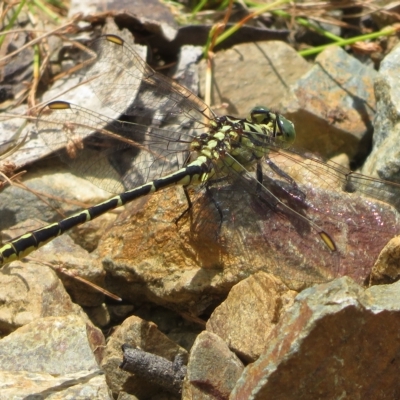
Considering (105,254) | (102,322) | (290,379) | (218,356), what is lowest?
(102,322)

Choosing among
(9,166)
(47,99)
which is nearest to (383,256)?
(9,166)

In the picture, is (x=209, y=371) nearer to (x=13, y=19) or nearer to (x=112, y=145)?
(x=112, y=145)

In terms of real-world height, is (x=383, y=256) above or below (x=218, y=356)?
above

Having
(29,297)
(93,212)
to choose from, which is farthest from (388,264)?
(29,297)

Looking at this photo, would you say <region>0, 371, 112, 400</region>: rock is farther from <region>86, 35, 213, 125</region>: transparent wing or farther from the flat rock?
<region>86, 35, 213, 125</region>: transparent wing

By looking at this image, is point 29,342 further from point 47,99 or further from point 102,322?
point 47,99

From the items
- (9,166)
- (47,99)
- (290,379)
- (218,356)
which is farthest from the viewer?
(47,99)

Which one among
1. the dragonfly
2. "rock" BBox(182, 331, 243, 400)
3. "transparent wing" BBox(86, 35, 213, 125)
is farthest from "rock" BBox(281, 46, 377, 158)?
"rock" BBox(182, 331, 243, 400)
